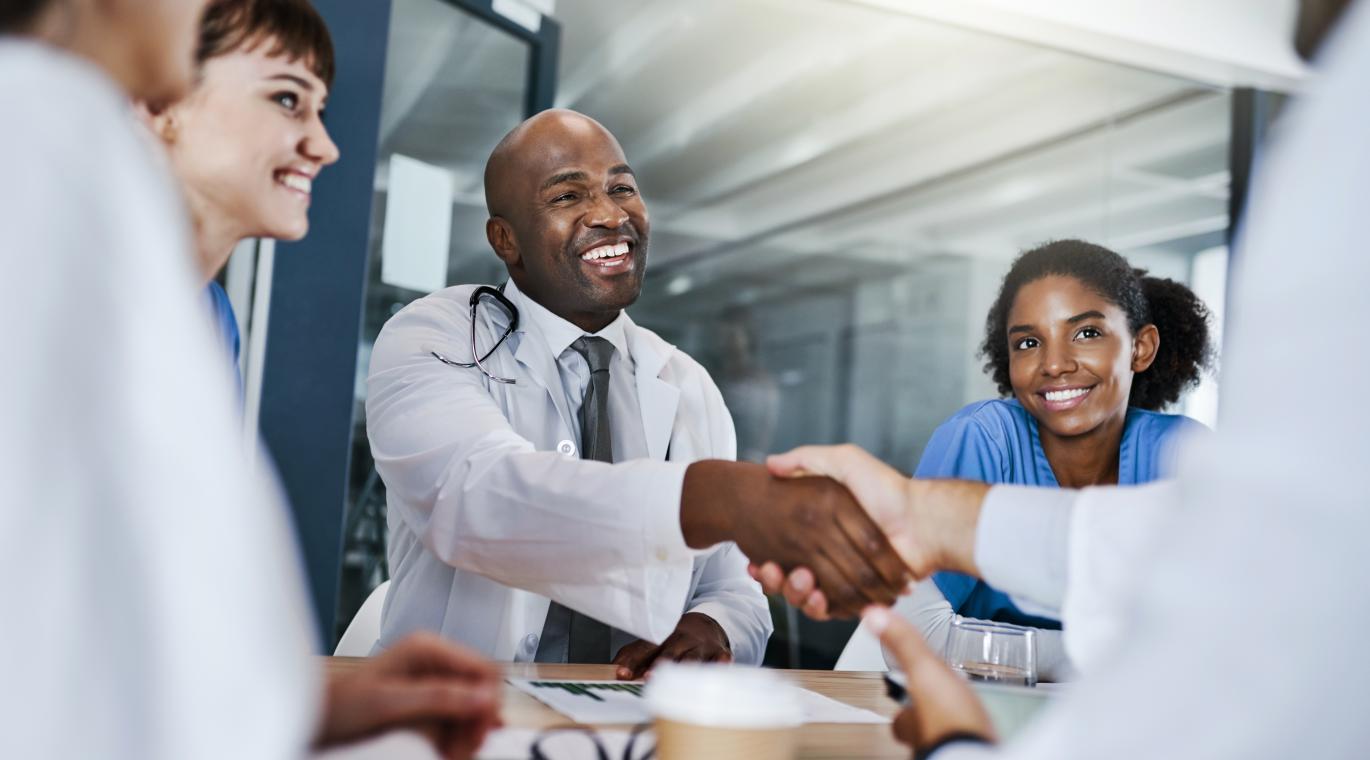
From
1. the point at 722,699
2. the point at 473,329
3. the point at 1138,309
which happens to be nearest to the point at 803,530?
the point at 722,699

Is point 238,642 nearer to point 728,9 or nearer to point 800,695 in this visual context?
point 800,695

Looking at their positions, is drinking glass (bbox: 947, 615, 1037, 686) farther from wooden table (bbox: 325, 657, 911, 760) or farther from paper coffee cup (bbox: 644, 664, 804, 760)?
paper coffee cup (bbox: 644, 664, 804, 760)

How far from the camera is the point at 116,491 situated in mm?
535

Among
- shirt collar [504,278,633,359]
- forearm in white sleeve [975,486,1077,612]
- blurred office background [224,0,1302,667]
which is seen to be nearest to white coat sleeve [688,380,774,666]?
shirt collar [504,278,633,359]

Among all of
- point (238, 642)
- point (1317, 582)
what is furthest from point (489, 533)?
point (1317, 582)

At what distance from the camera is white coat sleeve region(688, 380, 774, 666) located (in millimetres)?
1951

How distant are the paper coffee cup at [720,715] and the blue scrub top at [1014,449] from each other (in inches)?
58.2

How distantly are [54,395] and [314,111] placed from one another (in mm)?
1021

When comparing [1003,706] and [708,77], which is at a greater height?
[708,77]

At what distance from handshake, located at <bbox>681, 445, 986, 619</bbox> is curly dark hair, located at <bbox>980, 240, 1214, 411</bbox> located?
4.01 feet

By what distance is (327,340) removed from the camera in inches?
110

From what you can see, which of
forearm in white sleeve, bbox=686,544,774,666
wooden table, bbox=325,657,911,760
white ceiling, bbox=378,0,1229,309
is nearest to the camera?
wooden table, bbox=325,657,911,760

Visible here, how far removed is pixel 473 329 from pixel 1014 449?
1.21 metres

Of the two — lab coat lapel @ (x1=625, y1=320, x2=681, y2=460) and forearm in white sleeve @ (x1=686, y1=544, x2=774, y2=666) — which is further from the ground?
lab coat lapel @ (x1=625, y1=320, x2=681, y2=460)
